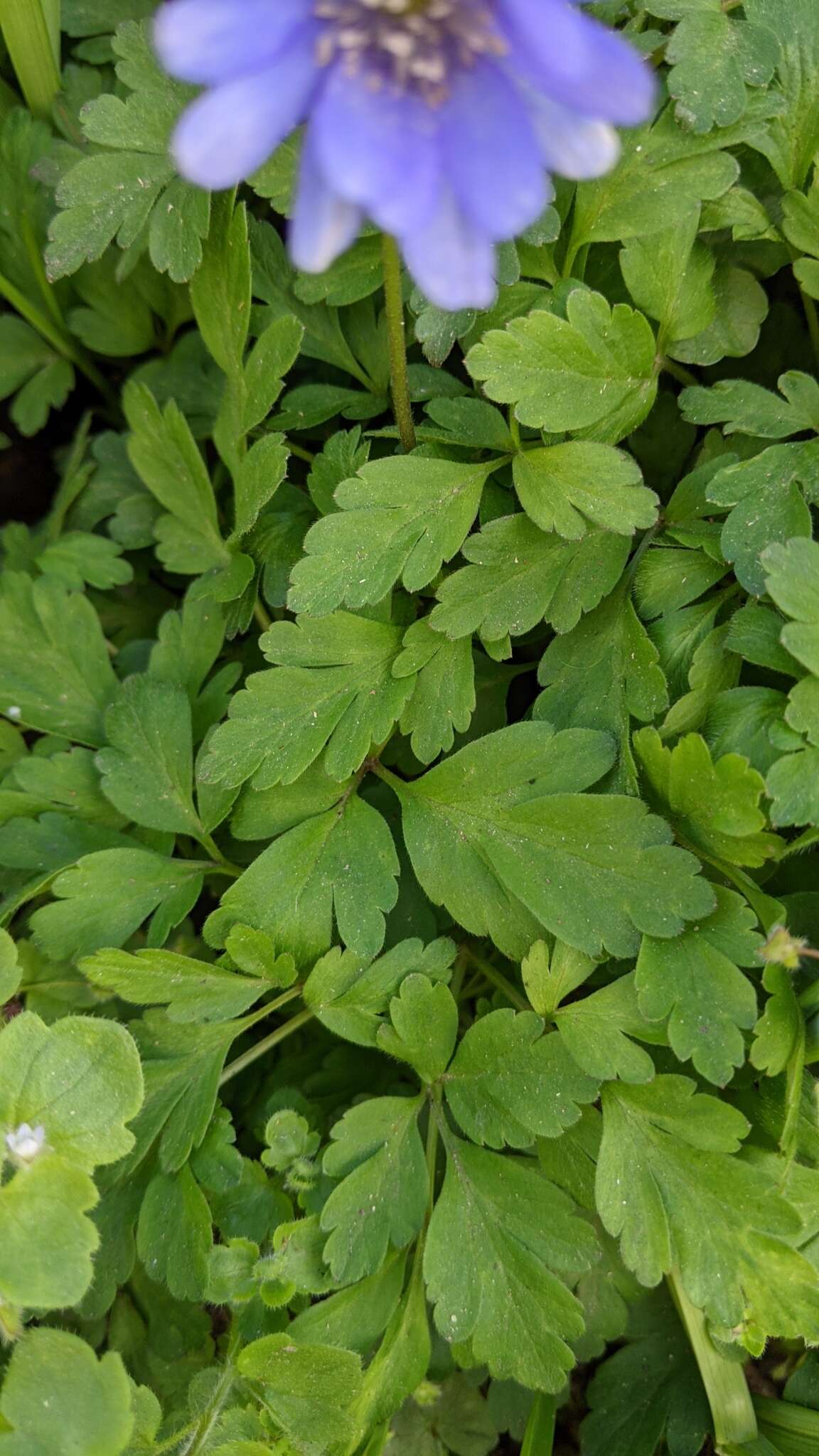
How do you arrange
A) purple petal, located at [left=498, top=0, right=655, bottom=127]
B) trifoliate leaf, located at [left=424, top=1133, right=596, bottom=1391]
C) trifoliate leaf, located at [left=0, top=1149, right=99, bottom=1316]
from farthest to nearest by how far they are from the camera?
trifoliate leaf, located at [left=424, top=1133, right=596, bottom=1391]
trifoliate leaf, located at [left=0, top=1149, right=99, bottom=1316]
purple petal, located at [left=498, top=0, right=655, bottom=127]

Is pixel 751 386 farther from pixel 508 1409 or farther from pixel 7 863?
pixel 508 1409

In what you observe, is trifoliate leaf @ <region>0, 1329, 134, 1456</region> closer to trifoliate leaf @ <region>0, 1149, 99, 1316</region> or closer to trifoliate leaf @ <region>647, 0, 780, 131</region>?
trifoliate leaf @ <region>0, 1149, 99, 1316</region>

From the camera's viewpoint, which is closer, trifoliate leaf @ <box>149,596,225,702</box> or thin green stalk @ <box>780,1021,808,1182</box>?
thin green stalk @ <box>780,1021,808,1182</box>

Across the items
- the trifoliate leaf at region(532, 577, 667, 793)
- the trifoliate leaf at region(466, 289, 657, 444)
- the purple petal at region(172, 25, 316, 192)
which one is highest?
the purple petal at region(172, 25, 316, 192)

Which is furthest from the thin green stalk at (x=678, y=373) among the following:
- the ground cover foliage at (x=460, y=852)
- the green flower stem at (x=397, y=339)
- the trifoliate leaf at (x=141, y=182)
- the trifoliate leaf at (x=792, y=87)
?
the trifoliate leaf at (x=141, y=182)

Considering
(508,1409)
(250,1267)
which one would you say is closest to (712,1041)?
(250,1267)

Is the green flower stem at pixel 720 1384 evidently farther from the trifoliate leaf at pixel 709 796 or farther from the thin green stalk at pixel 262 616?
the thin green stalk at pixel 262 616

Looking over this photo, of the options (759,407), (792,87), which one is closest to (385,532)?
(759,407)

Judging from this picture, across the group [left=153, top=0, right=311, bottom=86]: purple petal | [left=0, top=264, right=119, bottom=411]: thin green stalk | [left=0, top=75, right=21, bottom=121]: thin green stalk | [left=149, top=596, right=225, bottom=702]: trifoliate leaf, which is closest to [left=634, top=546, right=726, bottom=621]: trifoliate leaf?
[left=149, top=596, right=225, bottom=702]: trifoliate leaf

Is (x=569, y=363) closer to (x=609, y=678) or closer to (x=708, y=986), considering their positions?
(x=609, y=678)
